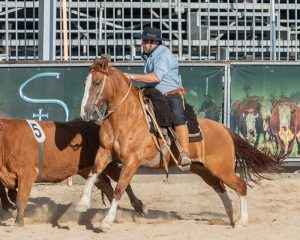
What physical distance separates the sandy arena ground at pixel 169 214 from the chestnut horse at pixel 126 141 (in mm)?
426

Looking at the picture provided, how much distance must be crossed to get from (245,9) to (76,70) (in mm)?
3827

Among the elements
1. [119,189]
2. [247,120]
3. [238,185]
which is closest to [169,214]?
[238,185]

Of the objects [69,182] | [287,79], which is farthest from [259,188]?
[69,182]

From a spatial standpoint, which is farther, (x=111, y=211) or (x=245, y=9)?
(x=245, y=9)

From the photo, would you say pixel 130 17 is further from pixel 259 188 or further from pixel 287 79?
pixel 259 188

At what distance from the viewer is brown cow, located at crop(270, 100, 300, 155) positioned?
40.4ft

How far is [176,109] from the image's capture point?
849 centimetres

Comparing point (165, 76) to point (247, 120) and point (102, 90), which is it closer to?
point (102, 90)

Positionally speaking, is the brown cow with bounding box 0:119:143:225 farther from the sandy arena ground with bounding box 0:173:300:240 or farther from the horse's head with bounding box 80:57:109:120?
the horse's head with bounding box 80:57:109:120

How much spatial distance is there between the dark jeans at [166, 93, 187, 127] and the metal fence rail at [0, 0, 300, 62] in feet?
16.3

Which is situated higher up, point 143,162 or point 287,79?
point 287,79

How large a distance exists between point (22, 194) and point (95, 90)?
1429mm

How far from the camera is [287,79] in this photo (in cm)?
1245

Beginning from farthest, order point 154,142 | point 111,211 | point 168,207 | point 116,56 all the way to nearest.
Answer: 1. point 116,56
2. point 168,207
3. point 154,142
4. point 111,211
